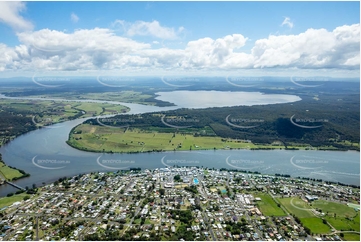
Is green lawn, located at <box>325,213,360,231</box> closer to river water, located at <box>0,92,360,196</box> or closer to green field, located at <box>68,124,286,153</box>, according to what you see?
river water, located at <box>0,92,360,196</box>

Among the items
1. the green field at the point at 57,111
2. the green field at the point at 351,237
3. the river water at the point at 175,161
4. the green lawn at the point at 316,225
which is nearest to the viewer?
the green field at the point at 351,237

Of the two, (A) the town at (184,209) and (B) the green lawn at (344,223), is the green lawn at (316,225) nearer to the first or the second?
(A) the town at (184,209)

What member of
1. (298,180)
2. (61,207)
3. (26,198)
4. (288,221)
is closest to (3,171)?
(26,198)

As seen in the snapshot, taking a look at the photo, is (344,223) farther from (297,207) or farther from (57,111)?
(57,111)

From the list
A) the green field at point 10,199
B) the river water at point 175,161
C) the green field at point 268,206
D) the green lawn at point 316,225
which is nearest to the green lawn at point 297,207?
the green lawn at point 316,225

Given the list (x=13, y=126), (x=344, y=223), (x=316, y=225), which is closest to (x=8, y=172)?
(x=13, y=126)
